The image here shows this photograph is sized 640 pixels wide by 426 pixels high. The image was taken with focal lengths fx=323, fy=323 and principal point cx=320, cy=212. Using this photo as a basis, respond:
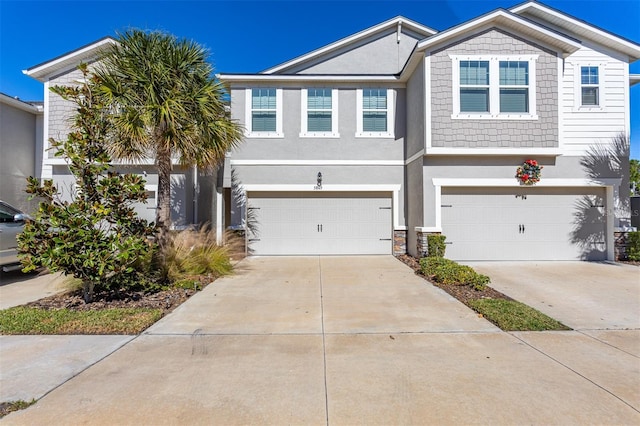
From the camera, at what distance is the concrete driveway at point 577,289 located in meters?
5.08

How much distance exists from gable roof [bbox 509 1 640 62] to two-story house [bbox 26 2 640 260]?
0.04 m

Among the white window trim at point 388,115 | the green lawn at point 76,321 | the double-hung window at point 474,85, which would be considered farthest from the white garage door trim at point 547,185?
the green lawn at point 76,321

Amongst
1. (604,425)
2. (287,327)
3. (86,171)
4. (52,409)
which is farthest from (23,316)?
(604,425)

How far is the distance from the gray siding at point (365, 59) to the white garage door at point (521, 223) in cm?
603

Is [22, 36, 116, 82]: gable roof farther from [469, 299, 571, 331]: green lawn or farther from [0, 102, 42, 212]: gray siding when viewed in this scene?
[469, 299, 571, 331]: green lawn

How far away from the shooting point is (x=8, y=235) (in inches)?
288

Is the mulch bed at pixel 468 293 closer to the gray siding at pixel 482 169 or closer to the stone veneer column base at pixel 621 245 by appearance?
the gray siding at pixel 482 169

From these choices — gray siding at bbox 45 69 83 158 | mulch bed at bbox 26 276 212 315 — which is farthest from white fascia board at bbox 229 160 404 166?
gray siding at bbox 45 69 83 158

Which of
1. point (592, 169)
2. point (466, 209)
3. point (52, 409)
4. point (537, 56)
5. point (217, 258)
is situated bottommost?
point (52, 409)

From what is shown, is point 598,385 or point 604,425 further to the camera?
point 598,385

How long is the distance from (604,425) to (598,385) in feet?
2.29

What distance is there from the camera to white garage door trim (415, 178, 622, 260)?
375 inches

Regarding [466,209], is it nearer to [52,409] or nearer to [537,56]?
[537,56]

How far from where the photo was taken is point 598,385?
311 cm
